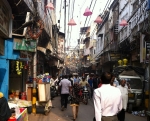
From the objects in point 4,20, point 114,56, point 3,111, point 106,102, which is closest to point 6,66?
point 4,20

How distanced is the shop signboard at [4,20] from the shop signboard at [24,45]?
0.73m

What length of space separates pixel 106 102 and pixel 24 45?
764cm

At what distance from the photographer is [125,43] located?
21047mm

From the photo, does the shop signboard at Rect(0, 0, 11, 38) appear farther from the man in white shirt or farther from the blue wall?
the man in white shirt

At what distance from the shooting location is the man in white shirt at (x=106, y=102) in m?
4.17

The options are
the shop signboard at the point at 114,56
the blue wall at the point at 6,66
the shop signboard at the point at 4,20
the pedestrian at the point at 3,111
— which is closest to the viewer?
the pedestrian at the point at 3,111

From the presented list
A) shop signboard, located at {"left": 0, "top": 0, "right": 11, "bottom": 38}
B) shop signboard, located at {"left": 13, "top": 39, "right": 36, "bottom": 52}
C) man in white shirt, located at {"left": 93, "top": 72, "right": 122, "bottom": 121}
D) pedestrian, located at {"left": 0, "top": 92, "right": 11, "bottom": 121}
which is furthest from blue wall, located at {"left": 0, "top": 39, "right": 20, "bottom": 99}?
man in white shirt, located at {"left": 93, "top": 72, "right": 122, "bottom": 121}

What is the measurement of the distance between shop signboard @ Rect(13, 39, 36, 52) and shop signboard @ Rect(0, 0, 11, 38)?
28.7 inches

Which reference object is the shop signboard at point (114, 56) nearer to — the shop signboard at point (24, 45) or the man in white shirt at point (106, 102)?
the shop signboard at point (24, 45)

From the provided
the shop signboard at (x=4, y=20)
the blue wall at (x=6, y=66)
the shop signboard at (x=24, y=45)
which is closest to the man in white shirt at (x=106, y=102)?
the shop signboard at (x=4, y=20)

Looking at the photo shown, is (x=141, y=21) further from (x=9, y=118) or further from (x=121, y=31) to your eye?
(x=9, y=118)

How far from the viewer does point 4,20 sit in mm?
9773

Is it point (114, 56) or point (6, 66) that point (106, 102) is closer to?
point (6, 66)

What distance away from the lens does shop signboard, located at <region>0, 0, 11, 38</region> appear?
9234 millimetres
